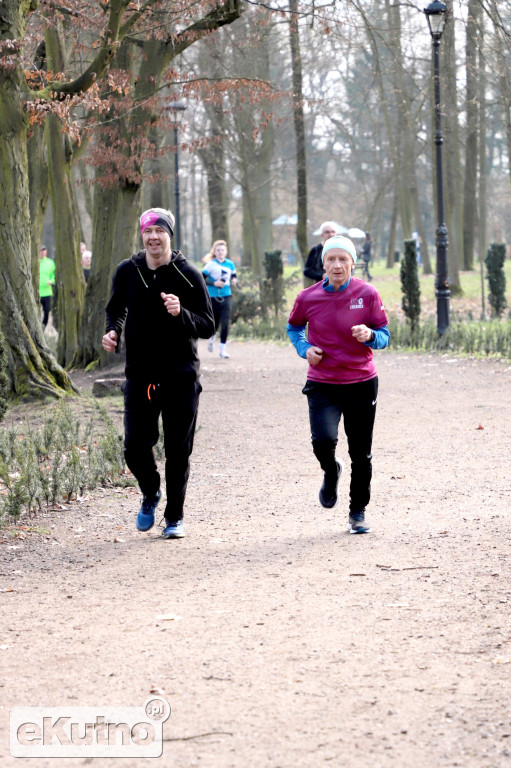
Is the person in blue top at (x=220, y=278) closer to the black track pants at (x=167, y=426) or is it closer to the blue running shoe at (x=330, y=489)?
the blue running shoe at (x=330, y=489)

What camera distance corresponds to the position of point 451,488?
7988mm

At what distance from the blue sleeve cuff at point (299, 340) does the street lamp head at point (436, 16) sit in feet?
41.1

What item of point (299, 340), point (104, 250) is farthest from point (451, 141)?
point (299, 340)

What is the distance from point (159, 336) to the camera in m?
6.41

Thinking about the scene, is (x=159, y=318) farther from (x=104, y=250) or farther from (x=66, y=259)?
(x=66, y=259)

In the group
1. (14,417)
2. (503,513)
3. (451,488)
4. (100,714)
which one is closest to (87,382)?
(14,417)

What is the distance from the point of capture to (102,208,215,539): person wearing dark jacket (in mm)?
6371

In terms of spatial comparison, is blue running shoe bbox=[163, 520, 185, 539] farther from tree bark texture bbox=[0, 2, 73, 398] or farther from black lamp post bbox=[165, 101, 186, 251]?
black lamp post bbox=[165, 101, 186, 251]

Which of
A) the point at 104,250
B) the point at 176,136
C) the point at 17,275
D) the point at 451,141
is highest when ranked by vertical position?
the point at 451,141

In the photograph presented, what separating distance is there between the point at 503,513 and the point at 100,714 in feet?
12.7

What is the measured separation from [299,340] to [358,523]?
117 cm

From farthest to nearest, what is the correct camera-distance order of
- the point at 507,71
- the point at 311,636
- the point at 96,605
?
the point at 507,71 → the point at 96,605 → the point at 311,636

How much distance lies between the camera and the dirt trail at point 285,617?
11.8ft

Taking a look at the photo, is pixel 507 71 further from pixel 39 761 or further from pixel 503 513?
pixel 39 761
